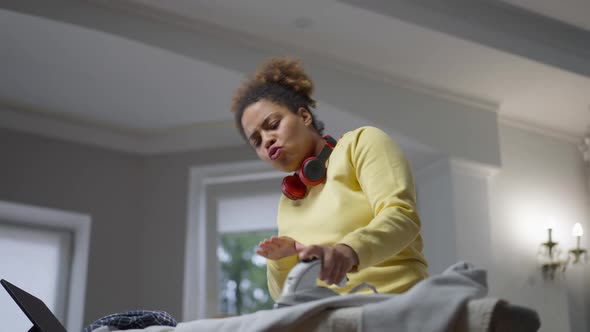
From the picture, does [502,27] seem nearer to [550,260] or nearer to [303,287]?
[550,260]

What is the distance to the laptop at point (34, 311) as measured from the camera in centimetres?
121

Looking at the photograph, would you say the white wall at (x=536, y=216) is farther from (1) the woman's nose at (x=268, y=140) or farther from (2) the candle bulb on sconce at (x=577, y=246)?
(1) the woman's nose at (x=268, y=140)

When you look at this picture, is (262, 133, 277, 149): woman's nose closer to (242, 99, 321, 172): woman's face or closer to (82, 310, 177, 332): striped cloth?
(242, 99, 321, 172): woman's face

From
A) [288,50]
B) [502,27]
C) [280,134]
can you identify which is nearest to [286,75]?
[280,134]

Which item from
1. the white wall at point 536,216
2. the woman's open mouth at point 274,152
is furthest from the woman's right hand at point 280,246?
the white wall at point 536,216

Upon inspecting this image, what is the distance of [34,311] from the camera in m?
1.25

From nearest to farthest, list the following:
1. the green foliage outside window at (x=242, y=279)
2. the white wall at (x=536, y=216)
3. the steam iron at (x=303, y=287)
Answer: the steam iron at (x=303, y=287), the white wall at (x=536, y=216), the green foliage outside window at (x=242, y=279)

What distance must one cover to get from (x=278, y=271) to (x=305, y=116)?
1.03 ft

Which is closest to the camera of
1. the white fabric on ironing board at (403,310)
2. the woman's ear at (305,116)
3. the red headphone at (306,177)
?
the white fabric on ironing board at (403,310)

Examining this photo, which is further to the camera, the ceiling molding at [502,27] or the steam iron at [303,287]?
the ceiling molding at [502,27]

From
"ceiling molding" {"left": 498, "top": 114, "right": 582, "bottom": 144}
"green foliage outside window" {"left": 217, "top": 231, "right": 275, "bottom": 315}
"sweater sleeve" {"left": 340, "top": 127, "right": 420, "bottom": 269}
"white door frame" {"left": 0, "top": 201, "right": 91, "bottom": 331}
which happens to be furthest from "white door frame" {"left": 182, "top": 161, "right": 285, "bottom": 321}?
"sweater sleeve" {"left": 340, "top": 127, "right": 420, "bottom": 269}

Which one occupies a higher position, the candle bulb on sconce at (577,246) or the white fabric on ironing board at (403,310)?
the candle bulb on sconce at (577,246)

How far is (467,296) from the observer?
2.79 feet

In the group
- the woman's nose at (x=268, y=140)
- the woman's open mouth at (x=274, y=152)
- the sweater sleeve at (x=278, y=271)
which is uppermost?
the woman's nose at (x=268, y=140)
